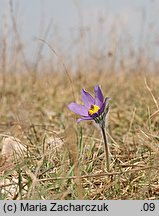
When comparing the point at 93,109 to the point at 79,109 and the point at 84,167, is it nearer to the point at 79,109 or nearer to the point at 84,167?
the point at 79,109

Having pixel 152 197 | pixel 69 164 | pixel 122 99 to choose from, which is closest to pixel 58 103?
pixel 122 99

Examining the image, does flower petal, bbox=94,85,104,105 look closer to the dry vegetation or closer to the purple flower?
the purple flower

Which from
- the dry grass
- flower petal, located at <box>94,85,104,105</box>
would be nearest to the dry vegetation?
the dry grass

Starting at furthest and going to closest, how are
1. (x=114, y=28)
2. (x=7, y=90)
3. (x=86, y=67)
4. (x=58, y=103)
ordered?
(x=114, y=28) < (x=86, y=67) < (x=7, y=90) < (x=58, y=103)

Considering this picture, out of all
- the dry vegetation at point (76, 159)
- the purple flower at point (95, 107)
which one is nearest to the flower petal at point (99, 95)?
the purple flower at point (95, 107)

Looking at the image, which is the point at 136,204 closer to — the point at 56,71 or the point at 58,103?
the point at 58,103

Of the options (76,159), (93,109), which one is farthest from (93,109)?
(76,159)

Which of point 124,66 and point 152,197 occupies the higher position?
point 124,66

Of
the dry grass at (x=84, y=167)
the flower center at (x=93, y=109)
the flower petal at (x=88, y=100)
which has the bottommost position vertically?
the dry grass at (x=84, y=167)

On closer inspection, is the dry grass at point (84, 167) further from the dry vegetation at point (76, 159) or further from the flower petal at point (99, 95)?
the flower petal at point (99, 95)

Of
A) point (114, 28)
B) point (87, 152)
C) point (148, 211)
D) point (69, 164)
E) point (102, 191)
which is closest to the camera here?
point (148, 211)

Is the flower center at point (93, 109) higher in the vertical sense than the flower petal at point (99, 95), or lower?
lower
